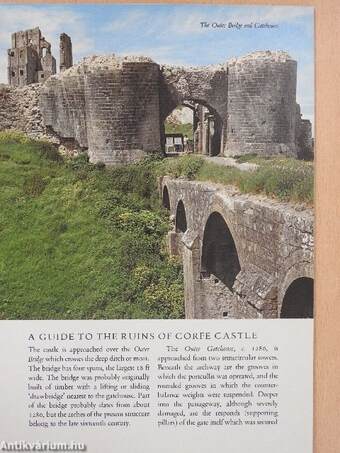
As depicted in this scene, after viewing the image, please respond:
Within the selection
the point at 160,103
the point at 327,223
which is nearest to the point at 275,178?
the point at 327,223

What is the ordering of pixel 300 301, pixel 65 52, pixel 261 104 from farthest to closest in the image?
pixel 261 104 → pixel 65 52 → pixel 300 301

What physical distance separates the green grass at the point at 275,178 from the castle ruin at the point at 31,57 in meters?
1.32

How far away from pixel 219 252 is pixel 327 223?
34.2 inches

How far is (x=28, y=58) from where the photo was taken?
4.44 m

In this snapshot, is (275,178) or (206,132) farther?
(206,132)

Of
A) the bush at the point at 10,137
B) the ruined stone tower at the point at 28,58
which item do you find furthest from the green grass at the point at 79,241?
the ruined stone tower at the point at 28,58

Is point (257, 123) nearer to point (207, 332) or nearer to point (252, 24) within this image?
point (252, 24)

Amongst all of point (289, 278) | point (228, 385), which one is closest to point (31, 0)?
point (289, 278)

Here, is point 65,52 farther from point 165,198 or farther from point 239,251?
point 239,251

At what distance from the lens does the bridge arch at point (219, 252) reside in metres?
4.90

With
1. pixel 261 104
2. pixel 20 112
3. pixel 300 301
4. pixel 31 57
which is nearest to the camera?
pixel 31 57

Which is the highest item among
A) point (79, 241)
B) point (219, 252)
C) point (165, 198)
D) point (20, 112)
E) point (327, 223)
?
point (20, 112)

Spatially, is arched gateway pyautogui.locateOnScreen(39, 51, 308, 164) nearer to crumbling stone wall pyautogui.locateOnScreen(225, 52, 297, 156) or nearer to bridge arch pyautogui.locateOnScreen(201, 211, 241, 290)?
crumbling stone wall pyautogui.locateOnScreen(225, 52, 297, 156)

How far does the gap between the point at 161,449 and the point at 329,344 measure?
1.39 meters
